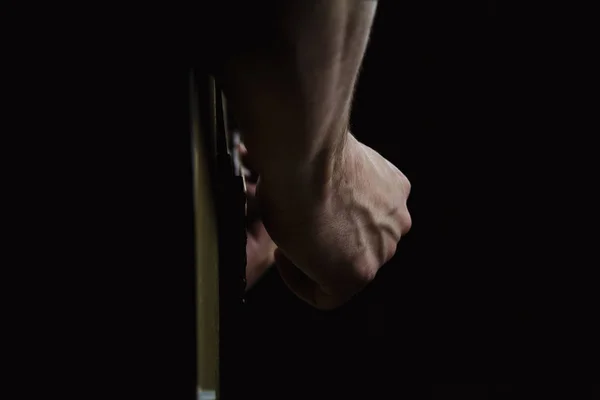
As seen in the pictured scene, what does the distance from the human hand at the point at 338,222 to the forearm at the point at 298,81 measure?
26 millimetres

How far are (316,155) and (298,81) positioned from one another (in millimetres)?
69

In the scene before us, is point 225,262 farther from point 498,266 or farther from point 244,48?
point 498,266

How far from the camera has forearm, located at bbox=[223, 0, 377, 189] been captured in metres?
0.28

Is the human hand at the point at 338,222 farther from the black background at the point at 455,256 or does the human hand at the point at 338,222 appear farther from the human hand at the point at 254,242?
the black background at the point at 455,256

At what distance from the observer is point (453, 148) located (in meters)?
1.46

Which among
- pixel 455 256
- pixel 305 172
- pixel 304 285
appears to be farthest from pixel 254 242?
pixel 455 256

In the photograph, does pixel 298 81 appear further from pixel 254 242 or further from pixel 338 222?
pixel 254 242

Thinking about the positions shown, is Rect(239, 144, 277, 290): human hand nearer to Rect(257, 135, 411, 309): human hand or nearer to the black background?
Rect(257, 135, 411, 309): human hand

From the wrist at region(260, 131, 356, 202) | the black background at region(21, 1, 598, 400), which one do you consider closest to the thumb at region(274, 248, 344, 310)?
the wrist at region(260, 131, 356, 202)

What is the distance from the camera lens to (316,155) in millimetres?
371

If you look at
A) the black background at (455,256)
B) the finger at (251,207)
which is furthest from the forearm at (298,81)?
the black background at (455,256)

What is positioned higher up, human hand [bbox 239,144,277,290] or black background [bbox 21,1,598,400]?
human hand [bbox 239,144,277,290]

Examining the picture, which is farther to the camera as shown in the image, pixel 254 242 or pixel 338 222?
pixel 254 242

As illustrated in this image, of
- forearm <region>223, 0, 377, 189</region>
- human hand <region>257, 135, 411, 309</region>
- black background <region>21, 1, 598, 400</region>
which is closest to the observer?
forearm <region>223, 0, 377, 189</region>
